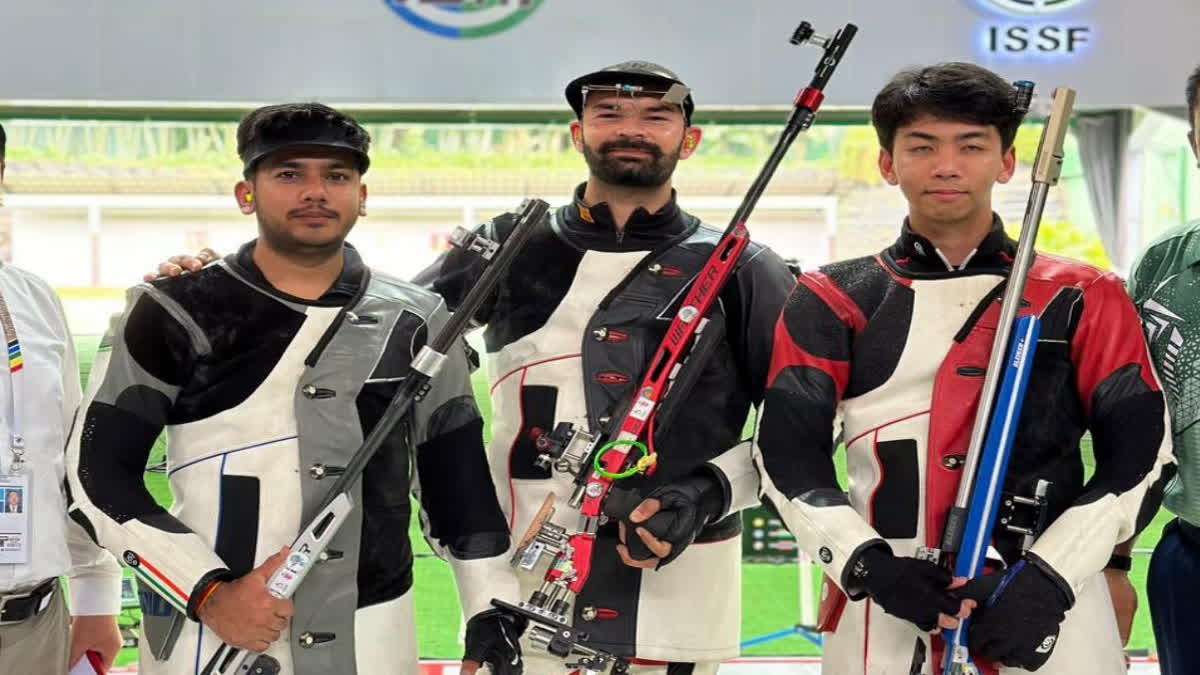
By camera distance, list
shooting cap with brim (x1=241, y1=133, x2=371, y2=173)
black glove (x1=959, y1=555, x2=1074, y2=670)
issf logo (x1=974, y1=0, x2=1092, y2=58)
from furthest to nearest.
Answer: issf logo (x1=974, y1=0, x2=1092, y2=58) → shooting cap with brim (x1=241, y1=133, x2=371, y2=173) → black glove (x1=959, y1=555, x2=1074, y2=670)

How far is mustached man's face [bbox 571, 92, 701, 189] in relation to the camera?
112 inches

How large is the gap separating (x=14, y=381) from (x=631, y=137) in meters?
1.31

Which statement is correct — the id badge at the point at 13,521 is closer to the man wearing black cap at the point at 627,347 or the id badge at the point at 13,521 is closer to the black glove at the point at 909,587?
the man wearing black cap at the point at 627,347

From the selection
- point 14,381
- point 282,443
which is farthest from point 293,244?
point 14,381

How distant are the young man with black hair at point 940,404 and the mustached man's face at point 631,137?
0.52 metres

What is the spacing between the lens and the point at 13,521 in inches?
103

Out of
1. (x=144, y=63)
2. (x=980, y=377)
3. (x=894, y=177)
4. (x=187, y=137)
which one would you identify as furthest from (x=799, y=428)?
(x=187, y=137)

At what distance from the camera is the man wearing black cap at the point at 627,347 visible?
9.14 feet

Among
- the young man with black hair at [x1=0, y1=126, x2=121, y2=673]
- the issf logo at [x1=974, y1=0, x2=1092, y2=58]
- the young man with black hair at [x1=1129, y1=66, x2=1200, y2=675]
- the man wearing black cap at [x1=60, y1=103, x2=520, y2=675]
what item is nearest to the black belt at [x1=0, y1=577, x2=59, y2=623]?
the young man with black hair at [x1=0, y1=126, x2=121, y2=673]

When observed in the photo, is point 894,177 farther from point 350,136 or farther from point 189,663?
point 189,663

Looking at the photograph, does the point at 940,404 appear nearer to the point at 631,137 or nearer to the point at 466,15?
the point at 631,137

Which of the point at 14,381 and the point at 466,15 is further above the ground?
the point at 466,15

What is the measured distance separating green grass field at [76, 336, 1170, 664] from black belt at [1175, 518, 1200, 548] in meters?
3.03

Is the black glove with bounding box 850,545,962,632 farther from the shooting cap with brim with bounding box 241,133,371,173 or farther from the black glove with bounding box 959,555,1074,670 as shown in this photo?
the shooting cap with brim with bounding box 241,133,371,173
